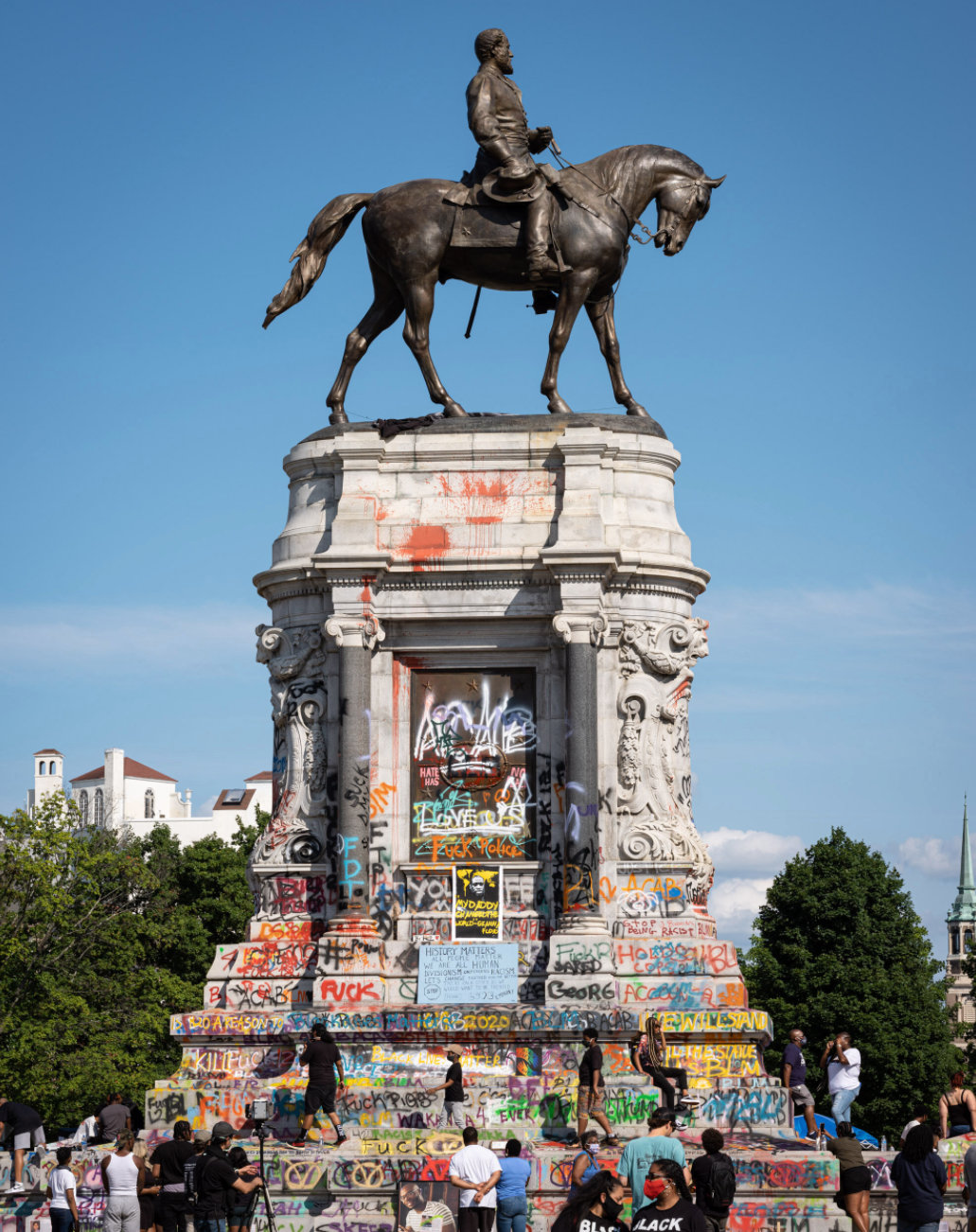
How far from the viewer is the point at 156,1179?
23.7 meters

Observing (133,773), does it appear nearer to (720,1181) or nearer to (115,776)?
(115,776)

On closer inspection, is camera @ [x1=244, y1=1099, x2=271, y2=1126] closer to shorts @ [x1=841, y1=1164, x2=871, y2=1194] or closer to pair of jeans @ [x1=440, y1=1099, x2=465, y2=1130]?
pair of jeans @ [x1=440, y1=1099, x2=465, y2=1130]

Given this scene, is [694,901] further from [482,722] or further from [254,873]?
[254,873]

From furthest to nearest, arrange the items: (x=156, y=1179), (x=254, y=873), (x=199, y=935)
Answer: (x=199, y=935) → (x=254, y=873) → (x=156, y=1179)

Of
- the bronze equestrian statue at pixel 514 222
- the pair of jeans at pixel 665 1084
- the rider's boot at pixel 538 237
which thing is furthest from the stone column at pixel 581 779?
the rider's boot at pixel 538 237

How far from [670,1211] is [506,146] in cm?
2124

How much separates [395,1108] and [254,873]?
593cm

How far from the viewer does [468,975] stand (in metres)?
29.7

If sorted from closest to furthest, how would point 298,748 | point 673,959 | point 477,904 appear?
point 673,959 < point 477,904 < point 298,748

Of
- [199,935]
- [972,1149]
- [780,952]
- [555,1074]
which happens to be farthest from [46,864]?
[972,1149]

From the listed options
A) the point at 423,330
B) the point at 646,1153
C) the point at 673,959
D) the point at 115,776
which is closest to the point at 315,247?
the point at 423,330

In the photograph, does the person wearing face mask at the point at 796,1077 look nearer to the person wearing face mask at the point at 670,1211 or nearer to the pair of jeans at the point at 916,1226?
the pair of jeans at the point at 916,1226

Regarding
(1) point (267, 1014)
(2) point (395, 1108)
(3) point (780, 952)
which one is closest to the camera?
(2) point (395, 1108)

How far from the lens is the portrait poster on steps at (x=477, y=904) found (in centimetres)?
3033
